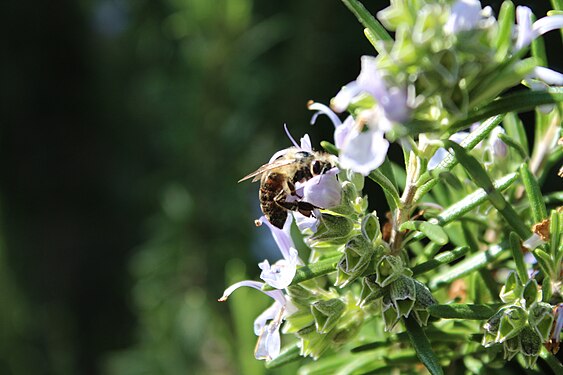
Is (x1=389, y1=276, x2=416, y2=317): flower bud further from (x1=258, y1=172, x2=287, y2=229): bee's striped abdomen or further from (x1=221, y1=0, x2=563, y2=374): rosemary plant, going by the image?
(x1=258, y1=172, x2=287, y2=229): bee's striped abdomen

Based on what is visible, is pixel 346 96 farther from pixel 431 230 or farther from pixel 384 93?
pixel 431 230

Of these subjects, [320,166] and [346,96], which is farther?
[320,166]

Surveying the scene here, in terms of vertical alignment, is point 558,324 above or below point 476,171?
below

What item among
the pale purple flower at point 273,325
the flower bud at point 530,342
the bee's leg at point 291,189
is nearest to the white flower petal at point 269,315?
the pale purple flower at point 273,325

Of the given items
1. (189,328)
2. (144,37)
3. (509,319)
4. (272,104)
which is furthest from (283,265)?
(144,37)

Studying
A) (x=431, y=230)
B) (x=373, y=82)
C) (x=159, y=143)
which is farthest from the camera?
(x=159, y=143)

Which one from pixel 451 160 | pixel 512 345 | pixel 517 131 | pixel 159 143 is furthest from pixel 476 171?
pixel 159 143

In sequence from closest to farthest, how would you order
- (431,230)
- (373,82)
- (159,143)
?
(373,82) → (431,230) → (159,143)
